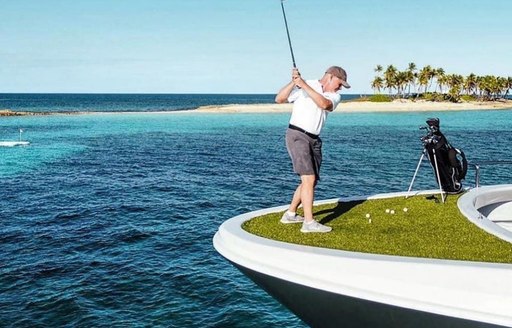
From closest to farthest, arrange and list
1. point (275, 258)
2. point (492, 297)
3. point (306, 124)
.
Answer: point (492, 297) < point (275, 258) < point (306, 124)

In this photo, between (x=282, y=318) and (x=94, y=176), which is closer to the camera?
(x=282, y=318)

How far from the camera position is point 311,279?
636 cm

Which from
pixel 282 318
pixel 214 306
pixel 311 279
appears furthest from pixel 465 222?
pixel 214 306

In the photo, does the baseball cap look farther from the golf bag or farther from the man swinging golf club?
the golf bag

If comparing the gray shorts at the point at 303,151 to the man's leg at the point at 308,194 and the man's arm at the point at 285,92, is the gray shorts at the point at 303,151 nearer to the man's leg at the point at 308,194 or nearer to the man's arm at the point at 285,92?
the man's leg at the point at 308,194

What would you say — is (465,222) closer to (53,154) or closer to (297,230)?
(297,230)

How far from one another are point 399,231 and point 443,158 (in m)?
3.12

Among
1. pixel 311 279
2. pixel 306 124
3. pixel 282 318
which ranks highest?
pixel 306 124

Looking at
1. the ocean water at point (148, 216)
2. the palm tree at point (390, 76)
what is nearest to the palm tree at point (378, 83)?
the palm tree at point (390, 76)

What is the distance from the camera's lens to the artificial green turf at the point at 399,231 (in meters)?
6.57

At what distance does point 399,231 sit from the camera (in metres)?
7.79

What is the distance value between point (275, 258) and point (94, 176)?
26.7 m

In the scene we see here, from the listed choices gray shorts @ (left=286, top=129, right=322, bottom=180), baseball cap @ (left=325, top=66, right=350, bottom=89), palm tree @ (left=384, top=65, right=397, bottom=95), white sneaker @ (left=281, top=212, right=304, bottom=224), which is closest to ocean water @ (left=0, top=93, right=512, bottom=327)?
white sneaker @ (left=281, top=212, right=304, bottom=224)

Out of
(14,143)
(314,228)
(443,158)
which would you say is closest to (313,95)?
(314,228)
